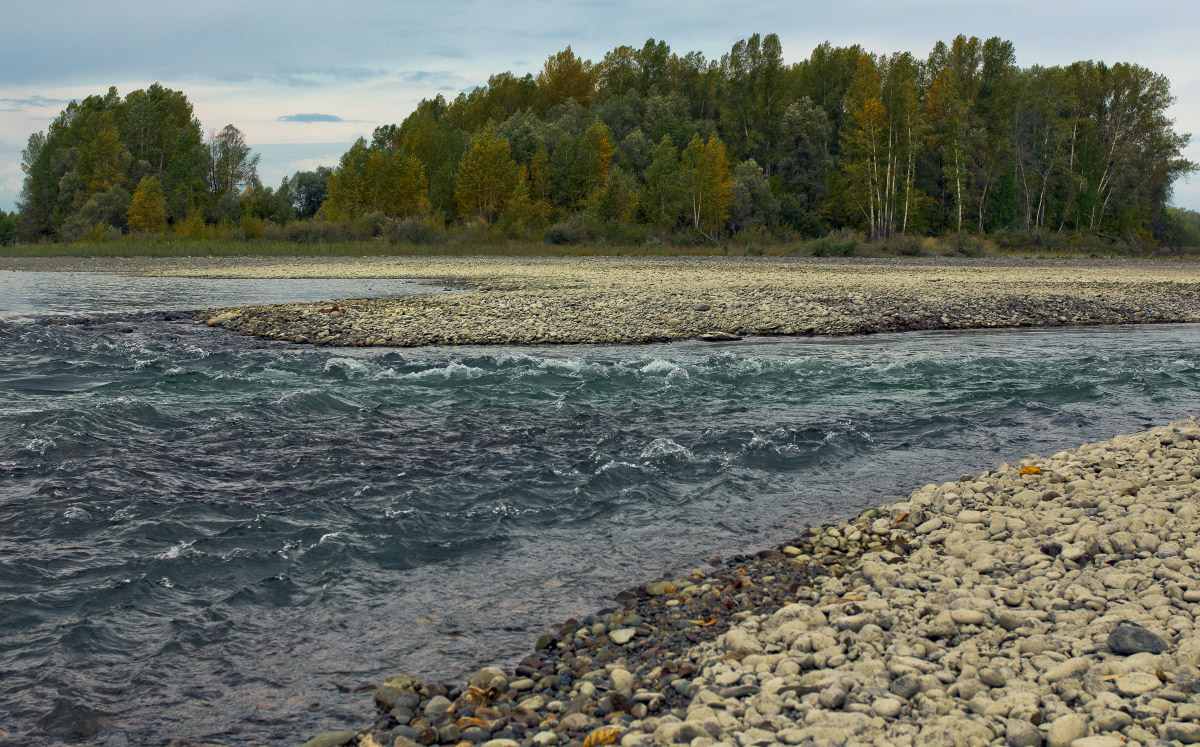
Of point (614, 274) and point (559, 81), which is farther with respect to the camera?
point (559, 81)

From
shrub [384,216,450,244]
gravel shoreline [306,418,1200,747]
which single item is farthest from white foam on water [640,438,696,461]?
shrub [384,216,450,244]

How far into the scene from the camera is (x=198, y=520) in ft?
25.8

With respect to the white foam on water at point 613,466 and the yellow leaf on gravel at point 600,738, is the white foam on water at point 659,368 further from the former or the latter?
the yellow leaf on gravel at point 600,738

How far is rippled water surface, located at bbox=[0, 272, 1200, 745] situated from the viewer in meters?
5.46

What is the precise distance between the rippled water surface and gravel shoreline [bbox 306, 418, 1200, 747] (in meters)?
0.60

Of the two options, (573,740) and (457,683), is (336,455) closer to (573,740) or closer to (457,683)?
(457,683)

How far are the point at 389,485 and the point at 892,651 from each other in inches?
229

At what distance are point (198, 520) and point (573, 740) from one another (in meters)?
5.22

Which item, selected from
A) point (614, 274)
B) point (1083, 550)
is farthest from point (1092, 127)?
point (1083, 550)

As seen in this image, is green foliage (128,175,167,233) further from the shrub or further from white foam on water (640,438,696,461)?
white foam on water (640,438,696,461)

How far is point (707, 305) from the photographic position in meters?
25.2

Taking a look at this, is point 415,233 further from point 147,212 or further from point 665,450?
point 665,450

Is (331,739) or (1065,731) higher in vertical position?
(1065,731)

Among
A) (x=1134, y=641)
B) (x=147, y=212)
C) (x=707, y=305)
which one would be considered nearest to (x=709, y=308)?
(x=707, y=305)
